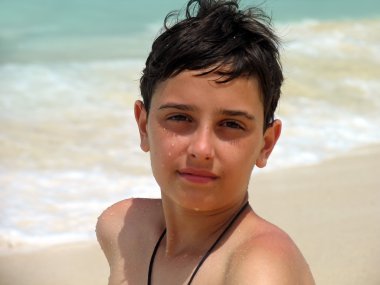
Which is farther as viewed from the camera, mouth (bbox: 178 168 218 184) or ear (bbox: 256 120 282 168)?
ear (bbox: 256 120 282 168)

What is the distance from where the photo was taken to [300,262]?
7.25ft

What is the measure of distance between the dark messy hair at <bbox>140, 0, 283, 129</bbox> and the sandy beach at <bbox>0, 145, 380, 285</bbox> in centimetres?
139

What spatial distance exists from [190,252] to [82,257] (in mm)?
1623

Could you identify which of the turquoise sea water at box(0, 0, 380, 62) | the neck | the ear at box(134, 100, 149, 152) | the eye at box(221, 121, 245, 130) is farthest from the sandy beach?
the turquoise sea water at box(0, 0, 380, 62)

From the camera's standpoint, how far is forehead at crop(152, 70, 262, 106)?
2.20 m

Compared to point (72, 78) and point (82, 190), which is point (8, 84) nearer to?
point (72, 78)

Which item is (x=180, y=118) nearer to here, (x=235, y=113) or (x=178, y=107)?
(x=178, y=107)

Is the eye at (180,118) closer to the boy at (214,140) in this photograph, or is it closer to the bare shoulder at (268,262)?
the boy at (214,140)

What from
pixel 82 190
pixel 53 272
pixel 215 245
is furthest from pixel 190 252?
pixel 82 190

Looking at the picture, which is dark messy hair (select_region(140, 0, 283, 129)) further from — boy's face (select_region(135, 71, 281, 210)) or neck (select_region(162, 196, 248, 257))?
neck (select_region(162, 196, 248, 257))

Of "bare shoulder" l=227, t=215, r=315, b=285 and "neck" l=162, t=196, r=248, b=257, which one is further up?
"neck" l=162, t=196, r=248, b=257

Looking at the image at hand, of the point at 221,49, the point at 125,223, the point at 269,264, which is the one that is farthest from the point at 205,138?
the point at 125,223

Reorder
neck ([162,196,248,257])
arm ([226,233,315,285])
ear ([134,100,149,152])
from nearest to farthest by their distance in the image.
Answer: arm ([226,233,315,285]) → neck ([162,196,248,257]) → ear ([134,100,149,152])

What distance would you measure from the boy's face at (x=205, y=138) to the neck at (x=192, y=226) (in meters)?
0.08
